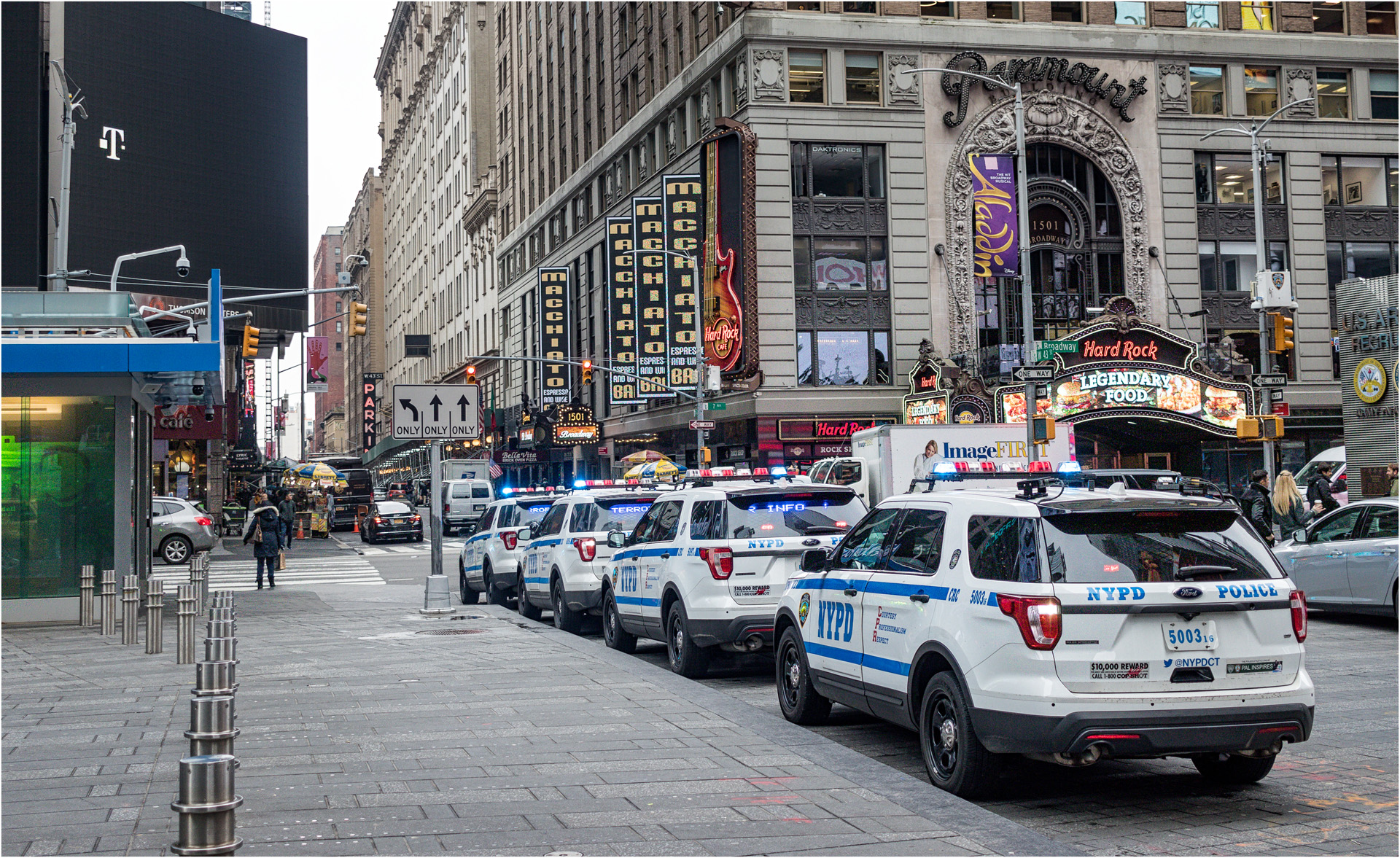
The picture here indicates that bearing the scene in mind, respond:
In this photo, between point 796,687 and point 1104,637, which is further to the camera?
point 796,687

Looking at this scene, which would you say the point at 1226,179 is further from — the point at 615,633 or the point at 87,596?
the point at 87,596

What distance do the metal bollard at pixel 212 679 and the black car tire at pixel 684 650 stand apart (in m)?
7.55

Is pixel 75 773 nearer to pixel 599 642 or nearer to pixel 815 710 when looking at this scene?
pixel 815 710

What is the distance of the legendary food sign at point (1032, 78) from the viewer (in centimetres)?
4325

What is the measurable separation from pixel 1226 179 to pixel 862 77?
520 inches

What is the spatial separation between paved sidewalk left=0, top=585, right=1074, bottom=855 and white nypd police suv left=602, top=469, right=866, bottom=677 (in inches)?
24.9

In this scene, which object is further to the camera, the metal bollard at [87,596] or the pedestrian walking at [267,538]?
the pedestrian walking at [267,538]

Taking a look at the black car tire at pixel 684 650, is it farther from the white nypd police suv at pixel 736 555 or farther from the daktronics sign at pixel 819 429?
the daktronics sign at pixel 819 429

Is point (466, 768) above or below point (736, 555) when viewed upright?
below

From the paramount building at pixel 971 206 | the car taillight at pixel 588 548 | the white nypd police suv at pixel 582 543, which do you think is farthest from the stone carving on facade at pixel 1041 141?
the car taillight at pixel 588 548

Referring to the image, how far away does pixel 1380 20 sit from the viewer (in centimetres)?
4756

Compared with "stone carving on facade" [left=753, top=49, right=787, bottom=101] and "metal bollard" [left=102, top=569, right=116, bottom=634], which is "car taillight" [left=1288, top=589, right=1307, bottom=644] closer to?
"metal bollard" [left=102, top=569, right=116, bottom=634]

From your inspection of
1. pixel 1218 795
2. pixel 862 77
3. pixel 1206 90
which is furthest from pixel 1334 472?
pixel 1218 795

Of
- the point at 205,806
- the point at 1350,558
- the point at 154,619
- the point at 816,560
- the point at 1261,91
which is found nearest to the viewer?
the point at 205,806
